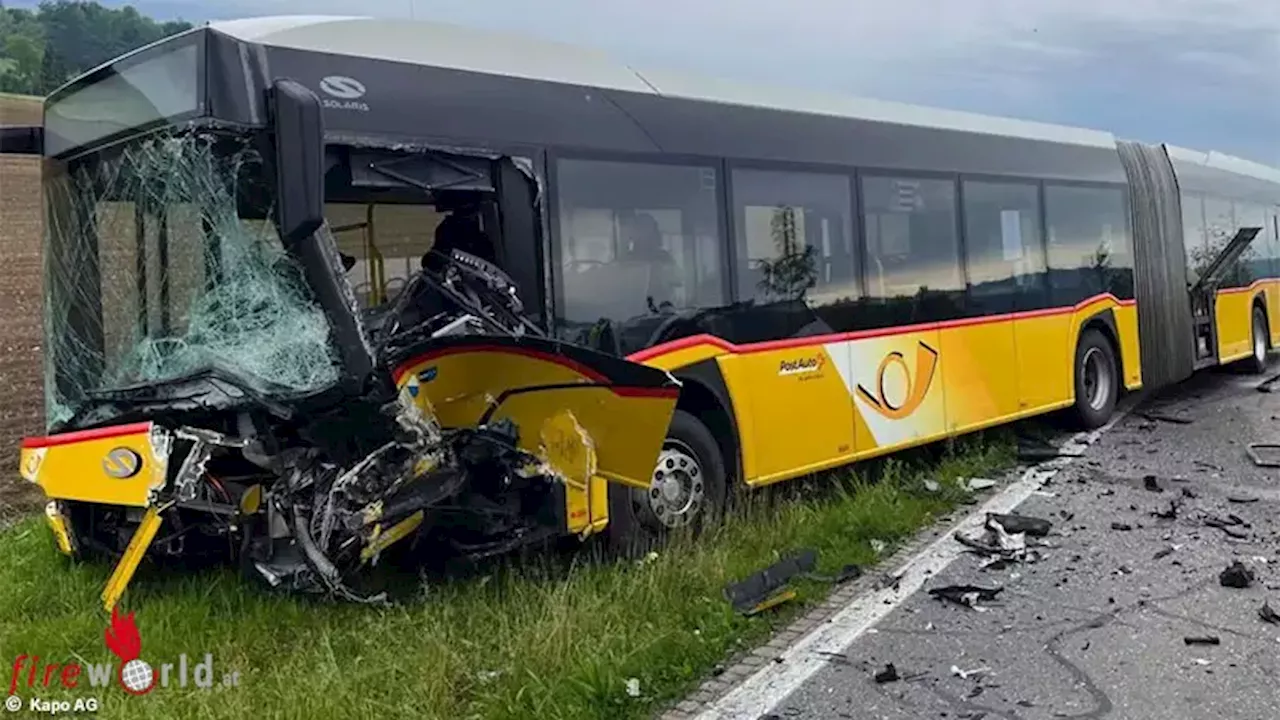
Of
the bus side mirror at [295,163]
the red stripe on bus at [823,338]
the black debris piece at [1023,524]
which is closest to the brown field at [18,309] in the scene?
the bus side mirror at [295,163]

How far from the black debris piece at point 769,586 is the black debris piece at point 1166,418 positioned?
6.89 m

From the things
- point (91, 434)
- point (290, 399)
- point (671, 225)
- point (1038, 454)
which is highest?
point (671, 225)

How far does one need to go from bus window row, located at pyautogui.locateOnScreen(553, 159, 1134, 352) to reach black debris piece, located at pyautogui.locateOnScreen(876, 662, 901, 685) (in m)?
2.51

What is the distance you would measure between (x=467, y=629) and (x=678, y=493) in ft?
6.95

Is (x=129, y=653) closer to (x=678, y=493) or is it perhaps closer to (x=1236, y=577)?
(x=678, y=493)

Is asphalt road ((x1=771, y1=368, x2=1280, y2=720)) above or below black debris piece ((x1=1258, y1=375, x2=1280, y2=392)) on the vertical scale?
below

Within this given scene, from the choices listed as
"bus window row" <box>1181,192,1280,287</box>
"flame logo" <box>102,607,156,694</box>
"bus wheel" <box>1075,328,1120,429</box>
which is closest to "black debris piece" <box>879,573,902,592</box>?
"flame logo" <box>102,607,156,694</box>

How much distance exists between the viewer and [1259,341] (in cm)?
1602

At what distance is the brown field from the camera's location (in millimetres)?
6688

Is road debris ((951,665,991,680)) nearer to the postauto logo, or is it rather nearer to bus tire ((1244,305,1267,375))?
the postauto logo

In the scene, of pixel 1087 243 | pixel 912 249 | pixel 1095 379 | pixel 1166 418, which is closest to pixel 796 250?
pixel 912 249

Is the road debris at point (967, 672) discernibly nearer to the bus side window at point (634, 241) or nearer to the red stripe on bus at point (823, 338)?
the red stripe on bus at point (823, 338)

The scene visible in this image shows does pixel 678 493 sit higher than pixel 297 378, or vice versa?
pixel 297 378

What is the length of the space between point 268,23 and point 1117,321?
31.3 feet
